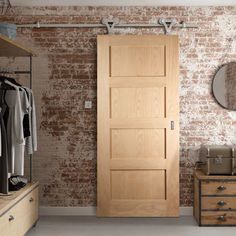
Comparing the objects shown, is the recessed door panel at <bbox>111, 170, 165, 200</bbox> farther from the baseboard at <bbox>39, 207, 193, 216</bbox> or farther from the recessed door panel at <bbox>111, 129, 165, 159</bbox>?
the baseboard at <bbox>39, 207, 193, 216</bbox>

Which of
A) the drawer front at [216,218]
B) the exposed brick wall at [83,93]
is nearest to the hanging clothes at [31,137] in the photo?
the exposed brick wall at [83,93]

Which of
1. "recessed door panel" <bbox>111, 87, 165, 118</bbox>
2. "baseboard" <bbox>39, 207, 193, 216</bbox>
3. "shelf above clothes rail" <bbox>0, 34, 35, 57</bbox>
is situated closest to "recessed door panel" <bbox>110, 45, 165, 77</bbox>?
"recessed door panel" <bbox>111, 87, 165, 118</bbox>

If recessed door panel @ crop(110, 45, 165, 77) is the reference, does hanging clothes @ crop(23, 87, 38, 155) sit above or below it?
below

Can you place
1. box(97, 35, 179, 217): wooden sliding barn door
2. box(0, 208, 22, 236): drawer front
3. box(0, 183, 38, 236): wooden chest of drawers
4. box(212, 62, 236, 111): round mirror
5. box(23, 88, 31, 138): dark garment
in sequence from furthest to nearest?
1. box(212, 62, 236, 111): round mirror
2. box(97, 35, 179, 217): wooden sliding barn door
3. box(23, 88, 31, 138): dark garment
4. box(0, 183, 38, 236): wooden chest of drawers
5. box(0, 208, 22, 236): drawer front

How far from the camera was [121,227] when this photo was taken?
5.16 metres

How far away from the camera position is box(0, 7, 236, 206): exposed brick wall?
5805mm

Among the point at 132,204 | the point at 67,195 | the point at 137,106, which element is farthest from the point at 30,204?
the point at 137,106

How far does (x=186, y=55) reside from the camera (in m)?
5.81

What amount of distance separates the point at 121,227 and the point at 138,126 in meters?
1.29

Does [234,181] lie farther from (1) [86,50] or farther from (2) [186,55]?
(1) [86,50]

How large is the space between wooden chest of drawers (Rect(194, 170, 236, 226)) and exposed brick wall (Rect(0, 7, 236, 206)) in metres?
0.62

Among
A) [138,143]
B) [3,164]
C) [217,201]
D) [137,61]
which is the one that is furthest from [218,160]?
[3,164]

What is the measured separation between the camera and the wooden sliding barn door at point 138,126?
18.6 ft

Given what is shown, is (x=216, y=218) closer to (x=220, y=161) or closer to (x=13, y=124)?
(x=220, y=161)
